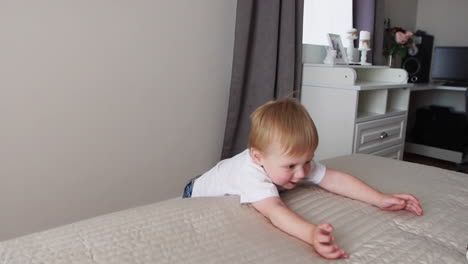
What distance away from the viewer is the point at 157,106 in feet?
6.29

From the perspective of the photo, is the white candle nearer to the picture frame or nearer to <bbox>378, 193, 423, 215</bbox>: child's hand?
the picture frame

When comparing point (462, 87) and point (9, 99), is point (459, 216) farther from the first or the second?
point (462, 87)

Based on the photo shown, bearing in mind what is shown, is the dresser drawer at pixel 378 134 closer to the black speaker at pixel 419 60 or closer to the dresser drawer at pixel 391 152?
the dresser drawer at pixel 391 152

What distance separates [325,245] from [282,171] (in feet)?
0.73

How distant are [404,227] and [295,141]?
0.95 feet

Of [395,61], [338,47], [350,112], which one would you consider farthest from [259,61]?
[395,61]

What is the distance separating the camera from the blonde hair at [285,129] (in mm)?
844

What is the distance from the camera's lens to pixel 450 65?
139 inches

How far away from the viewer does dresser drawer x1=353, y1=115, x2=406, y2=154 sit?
224 centimetres

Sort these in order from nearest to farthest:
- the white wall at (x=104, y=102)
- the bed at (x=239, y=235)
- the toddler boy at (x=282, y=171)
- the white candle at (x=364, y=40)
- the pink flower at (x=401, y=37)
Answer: the bed at (x=239, y=235) < the toddler boy at (x=282, y=171) < the white wall at (x=104, y=102) < the white candle at (x=364, y=40) < the pink flower at (x=401, y=37)

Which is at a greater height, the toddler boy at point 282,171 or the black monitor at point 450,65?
the black monitor at point 450,65

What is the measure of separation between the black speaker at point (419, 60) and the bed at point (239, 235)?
2824 millimetres

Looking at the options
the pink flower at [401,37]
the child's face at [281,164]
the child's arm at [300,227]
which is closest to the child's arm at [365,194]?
the child's face at [281,164]

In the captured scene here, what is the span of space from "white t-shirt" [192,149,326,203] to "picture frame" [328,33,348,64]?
1.75 m
